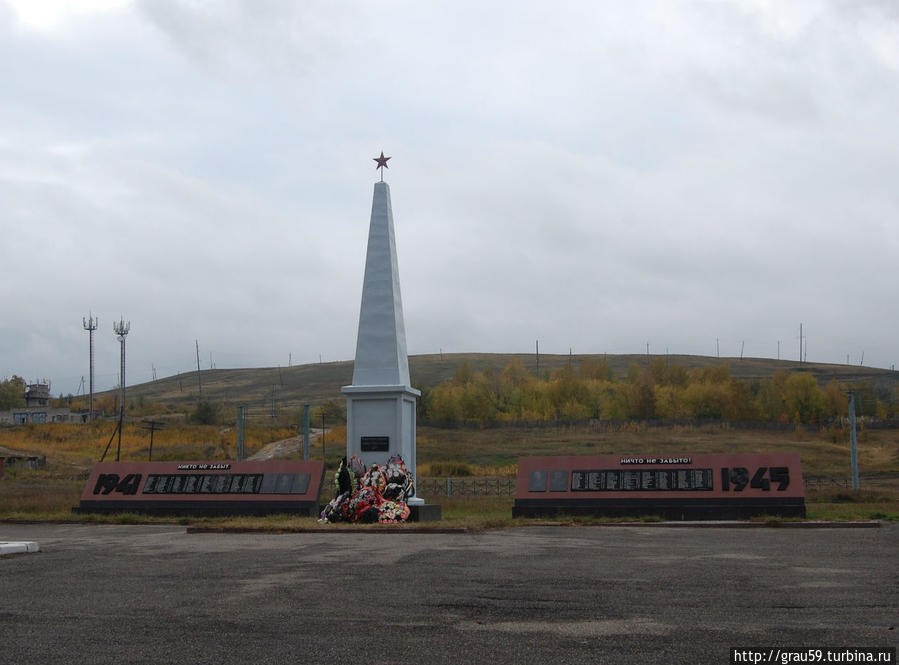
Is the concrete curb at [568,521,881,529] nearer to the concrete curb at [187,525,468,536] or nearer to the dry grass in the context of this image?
the concrete curb at [187,525,468,536]

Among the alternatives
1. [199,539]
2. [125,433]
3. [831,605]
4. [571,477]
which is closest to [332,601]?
[831,605]

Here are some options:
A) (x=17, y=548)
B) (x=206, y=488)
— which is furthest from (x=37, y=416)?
(x=17, y=548)

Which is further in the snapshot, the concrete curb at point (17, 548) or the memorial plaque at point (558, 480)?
the memorial plaque at point (558, 480)

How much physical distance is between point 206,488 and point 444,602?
18.5 meters

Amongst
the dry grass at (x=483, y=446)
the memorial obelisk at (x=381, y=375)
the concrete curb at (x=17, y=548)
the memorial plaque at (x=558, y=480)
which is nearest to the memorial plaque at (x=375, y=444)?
the memorial obelisk at (x=381, y=375)

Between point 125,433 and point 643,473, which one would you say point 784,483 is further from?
point 125,433

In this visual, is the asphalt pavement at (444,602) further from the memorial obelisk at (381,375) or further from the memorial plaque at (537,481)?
the memorial plaque at (537,481)

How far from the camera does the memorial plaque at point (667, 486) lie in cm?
2430

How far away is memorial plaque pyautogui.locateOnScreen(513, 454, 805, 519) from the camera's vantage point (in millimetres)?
24297

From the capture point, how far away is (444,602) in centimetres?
998

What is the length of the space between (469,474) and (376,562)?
4045 centimetres

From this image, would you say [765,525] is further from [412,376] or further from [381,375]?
[412,376]

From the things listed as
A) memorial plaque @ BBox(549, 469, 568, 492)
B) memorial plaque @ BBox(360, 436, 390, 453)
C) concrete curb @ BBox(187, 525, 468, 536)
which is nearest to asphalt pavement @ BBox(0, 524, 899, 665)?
concrete curb @ BBox(187, 525, 468, 536)

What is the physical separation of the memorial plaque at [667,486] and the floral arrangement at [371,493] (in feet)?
12.1
